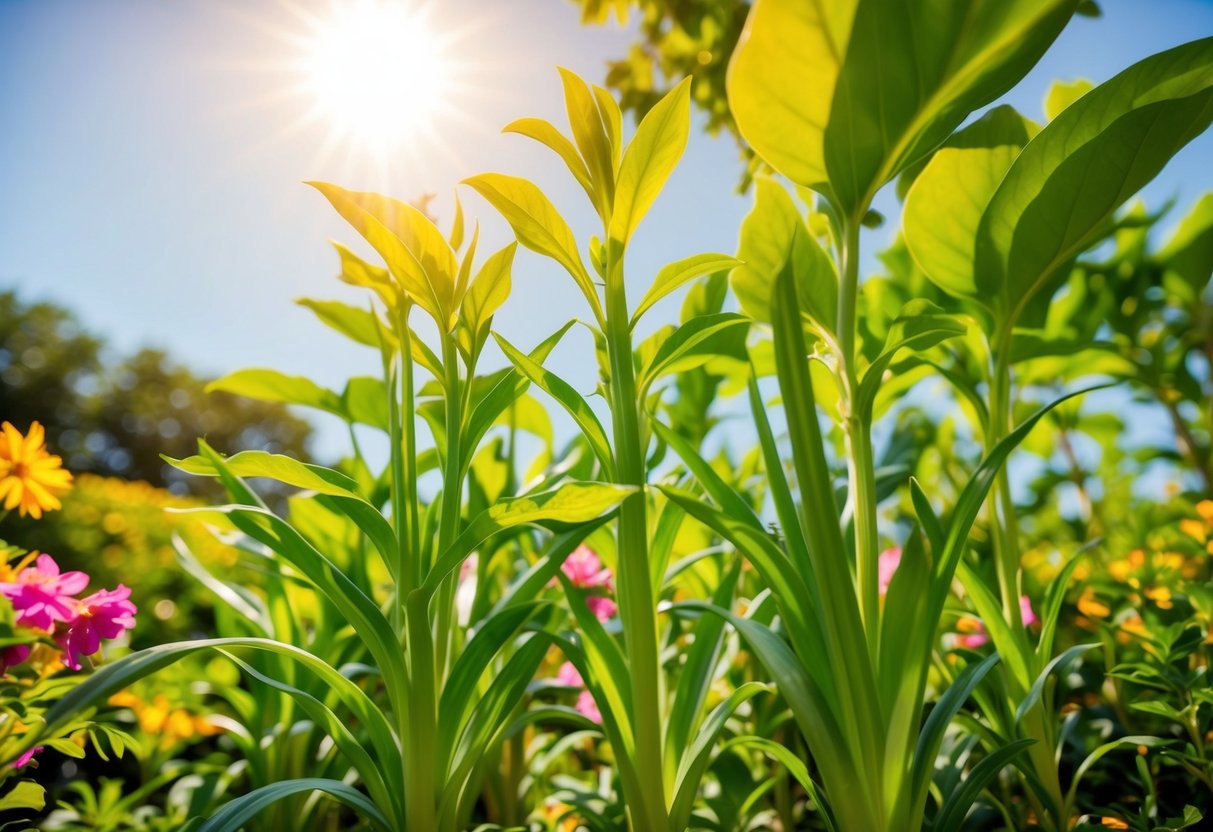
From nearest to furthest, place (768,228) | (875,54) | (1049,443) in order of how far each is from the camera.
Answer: (875,54), (768,228), (1049,443)

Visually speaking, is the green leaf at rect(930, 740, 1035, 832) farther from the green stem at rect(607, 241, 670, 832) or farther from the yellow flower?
the yellow flower

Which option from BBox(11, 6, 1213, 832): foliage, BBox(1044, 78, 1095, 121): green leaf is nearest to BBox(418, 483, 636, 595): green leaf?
BBox(11, 6, 1213, 832): foliage

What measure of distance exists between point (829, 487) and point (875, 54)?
424 mm

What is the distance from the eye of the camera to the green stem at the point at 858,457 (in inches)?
27.4

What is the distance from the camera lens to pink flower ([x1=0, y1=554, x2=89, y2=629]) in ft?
2.28

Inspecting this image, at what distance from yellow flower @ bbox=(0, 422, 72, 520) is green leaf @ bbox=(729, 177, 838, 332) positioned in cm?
89

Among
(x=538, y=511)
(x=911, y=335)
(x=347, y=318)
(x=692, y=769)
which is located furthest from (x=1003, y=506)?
(x=347, y=318)

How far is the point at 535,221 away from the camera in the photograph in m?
0.76

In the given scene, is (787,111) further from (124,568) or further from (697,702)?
(124,568)

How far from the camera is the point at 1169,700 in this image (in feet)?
2.76

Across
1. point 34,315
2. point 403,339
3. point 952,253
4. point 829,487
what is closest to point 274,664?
point 403,339

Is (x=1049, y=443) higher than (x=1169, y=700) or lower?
Result: higher

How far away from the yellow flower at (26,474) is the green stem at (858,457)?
2.97 feet

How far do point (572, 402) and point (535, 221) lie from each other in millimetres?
218
